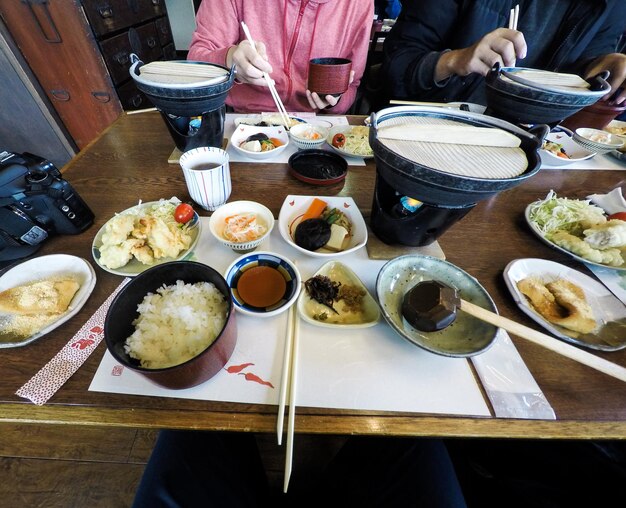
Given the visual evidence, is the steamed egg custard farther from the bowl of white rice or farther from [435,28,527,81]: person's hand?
[435,28,527,81]: person's hand

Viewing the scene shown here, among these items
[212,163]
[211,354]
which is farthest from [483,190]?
[212,163]

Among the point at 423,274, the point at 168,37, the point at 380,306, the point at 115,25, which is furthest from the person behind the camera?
the point at 168,37

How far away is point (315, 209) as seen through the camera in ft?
4.03

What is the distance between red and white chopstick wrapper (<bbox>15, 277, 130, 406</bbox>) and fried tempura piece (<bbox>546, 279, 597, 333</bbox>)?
1424 millimetres

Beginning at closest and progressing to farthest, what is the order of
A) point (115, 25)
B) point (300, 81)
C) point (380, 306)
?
point (380, 306)
point (300, 81)
point (115, 25)

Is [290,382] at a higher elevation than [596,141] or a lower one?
lower

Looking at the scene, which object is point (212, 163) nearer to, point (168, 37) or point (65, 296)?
point (65, 296)

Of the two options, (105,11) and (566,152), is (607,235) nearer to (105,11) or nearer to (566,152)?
(566,152)

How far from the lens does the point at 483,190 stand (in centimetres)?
74

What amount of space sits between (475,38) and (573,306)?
227cm

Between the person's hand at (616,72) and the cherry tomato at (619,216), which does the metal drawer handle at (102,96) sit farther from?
the cherry tomato at (619,216)

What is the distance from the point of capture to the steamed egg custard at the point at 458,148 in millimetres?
779

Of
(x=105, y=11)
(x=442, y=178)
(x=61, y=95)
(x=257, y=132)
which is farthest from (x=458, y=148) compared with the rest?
(x=61, y=95)

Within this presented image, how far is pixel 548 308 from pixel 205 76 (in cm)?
167
